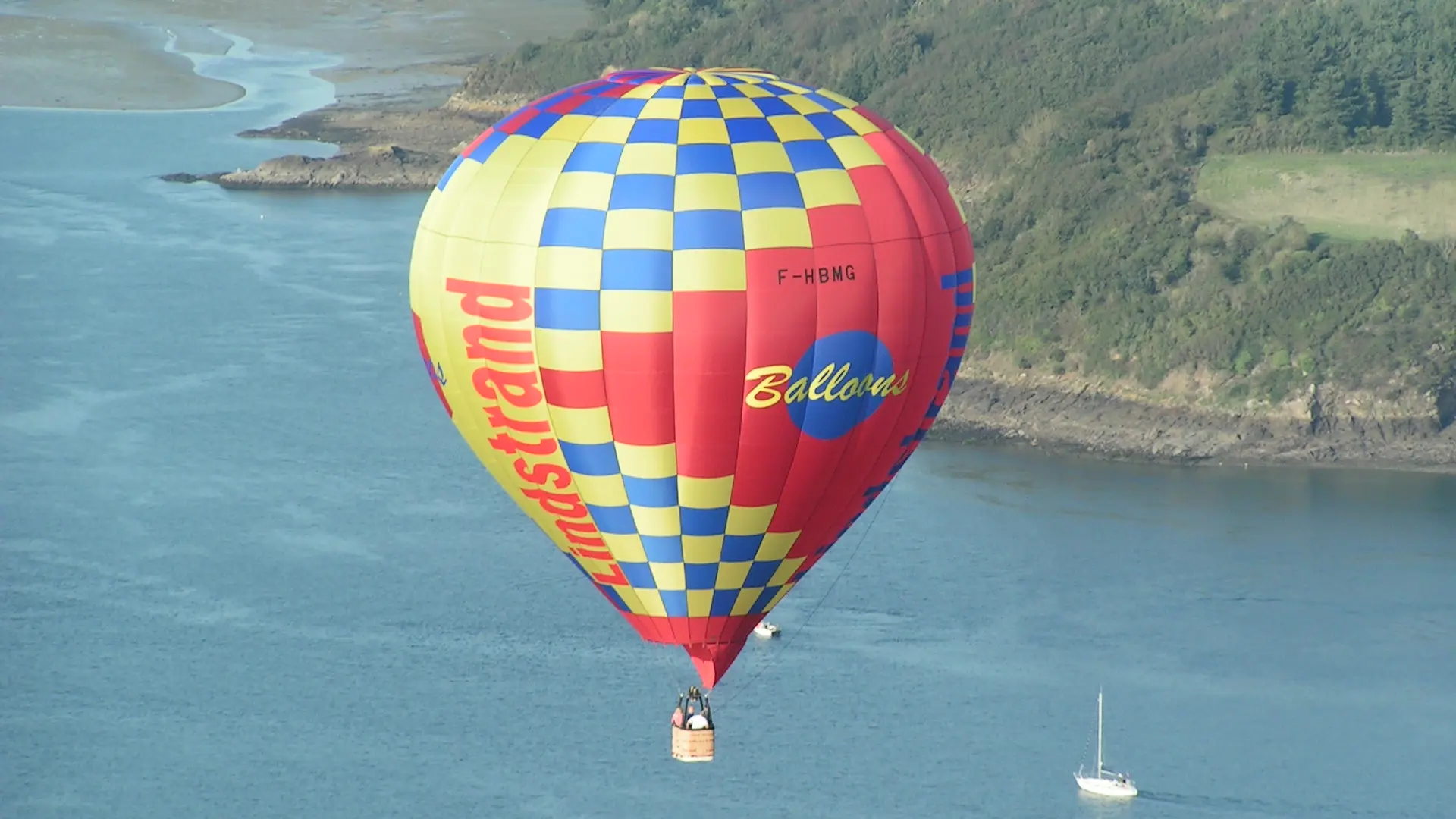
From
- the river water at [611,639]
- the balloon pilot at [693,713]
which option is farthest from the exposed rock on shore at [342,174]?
the balloon pilot at [693,713]

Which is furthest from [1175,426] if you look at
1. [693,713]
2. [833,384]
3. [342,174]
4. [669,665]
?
[342,174]

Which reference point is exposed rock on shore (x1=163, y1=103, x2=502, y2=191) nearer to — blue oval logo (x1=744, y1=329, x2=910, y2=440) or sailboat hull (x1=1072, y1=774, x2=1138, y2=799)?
sailboat hull (x1=1072, y1=774, x2=1138, y2=799)

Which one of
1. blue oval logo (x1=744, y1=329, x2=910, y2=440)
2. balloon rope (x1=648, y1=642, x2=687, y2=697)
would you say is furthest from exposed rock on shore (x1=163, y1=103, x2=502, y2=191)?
blue oval logo (x1=744, y1=329, x2=910, y2=440)

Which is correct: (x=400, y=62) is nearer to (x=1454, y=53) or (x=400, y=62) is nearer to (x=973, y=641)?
(x=1454, y=53)

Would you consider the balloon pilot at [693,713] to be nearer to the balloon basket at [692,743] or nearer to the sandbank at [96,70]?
the balloon basket at [692,743]

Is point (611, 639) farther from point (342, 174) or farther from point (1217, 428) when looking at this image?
point (342, 174)

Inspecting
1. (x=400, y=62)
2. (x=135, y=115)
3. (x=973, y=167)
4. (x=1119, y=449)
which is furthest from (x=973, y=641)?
(x=400, y=62)
